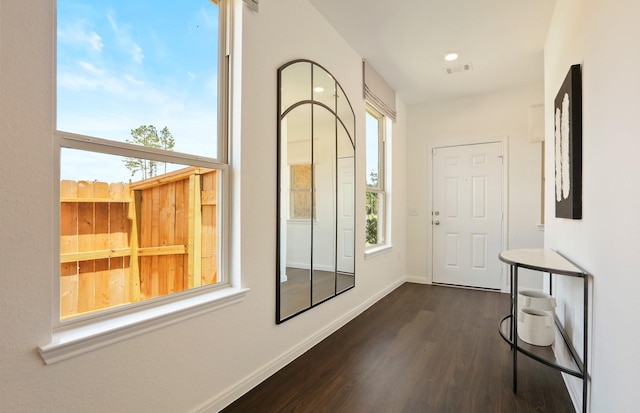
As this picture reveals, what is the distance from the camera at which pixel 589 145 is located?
157cm

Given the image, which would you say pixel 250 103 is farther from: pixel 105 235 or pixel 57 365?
pixel 57 365

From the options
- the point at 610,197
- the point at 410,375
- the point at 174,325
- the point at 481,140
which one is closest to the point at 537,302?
the point at 410,375

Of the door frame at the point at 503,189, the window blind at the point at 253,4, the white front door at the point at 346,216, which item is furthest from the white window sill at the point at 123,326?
the door frame at the point at 503,189

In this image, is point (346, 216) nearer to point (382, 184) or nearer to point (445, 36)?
point (382, 184)

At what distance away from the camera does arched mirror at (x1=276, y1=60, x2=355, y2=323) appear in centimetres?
225

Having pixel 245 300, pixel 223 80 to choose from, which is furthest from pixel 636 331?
pixel 223 80

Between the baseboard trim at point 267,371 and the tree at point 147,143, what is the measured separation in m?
1.22

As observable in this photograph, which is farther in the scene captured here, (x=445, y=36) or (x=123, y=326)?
(x=445, y=36)

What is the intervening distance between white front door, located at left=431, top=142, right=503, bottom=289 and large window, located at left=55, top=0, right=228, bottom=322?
359cm

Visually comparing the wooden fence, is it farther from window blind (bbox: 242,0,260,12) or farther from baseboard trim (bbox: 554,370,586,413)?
baseboard trim (bbox: 554,370,586,413)

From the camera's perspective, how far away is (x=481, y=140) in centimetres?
432

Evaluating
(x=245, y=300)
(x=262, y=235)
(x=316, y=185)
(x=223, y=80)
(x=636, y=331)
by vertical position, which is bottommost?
(x=245, y=300)

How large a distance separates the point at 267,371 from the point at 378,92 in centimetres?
313

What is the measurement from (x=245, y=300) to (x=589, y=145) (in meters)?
2.01
